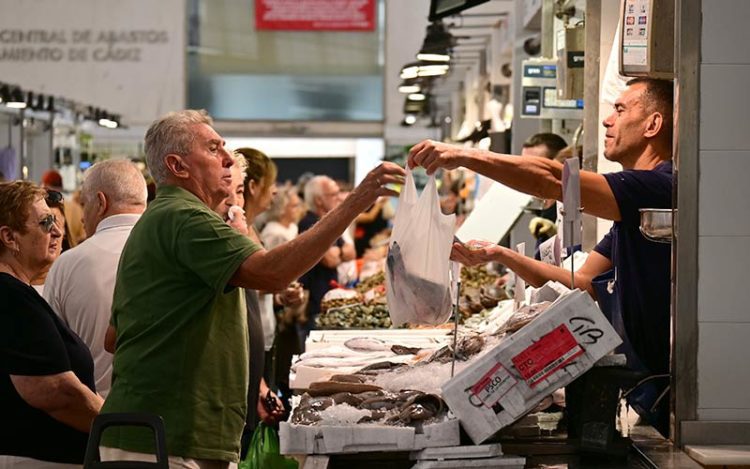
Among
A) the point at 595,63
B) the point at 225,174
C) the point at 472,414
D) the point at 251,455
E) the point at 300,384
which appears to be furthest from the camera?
the point at 595,63

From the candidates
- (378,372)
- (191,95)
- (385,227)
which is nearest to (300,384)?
(378,372)

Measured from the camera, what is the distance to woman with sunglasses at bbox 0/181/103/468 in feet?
12.0

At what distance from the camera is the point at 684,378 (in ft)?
10.3

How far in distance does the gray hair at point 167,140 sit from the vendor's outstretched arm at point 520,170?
2.11ft

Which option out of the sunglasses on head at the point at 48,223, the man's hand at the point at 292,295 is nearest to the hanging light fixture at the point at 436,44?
the man's hand at the point at 292,295

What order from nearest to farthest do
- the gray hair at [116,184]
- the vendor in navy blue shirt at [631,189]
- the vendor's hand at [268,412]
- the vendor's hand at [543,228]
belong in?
the vendor in navy blue shirt at [631,189] → the gray hair at [116,184] → the vendor's hand at [268,412] → the vendor's hand at [543,228]

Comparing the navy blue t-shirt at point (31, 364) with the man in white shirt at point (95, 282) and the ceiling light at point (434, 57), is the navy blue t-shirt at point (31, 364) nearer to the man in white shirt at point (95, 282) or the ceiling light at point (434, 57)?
the man in white shirt at point (95, 282)

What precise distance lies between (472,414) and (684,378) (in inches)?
26.4

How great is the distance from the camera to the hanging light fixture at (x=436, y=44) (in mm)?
11539

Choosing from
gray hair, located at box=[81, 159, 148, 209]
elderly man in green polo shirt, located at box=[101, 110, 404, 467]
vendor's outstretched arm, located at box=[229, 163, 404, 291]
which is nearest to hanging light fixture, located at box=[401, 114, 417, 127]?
gray hair, located at box=[81, 159, 148, 209]

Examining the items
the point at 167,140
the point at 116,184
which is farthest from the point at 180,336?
the point at 116,184

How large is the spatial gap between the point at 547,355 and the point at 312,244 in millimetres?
730

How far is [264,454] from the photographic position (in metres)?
5.27

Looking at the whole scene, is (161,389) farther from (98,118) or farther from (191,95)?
(191,95)
